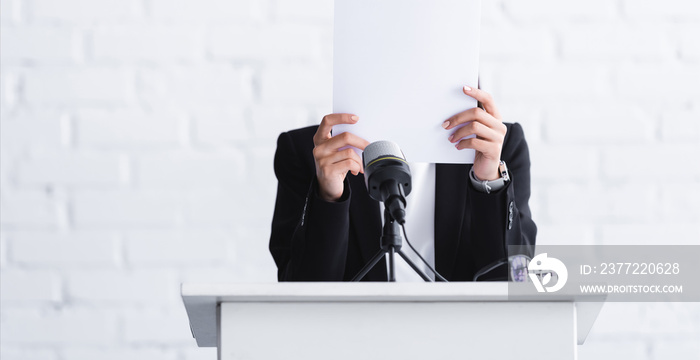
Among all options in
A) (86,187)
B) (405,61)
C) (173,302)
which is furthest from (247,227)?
(405,61)

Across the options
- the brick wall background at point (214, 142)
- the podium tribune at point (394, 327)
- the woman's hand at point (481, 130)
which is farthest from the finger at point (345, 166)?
the brick wall background at point (214, 142)

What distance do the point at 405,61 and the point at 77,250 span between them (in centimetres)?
97

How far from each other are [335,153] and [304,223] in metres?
0.18

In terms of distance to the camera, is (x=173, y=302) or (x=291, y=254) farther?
(x=173, y=302)

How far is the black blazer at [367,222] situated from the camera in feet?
4.48

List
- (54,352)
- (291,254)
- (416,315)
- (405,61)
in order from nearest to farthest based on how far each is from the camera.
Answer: (416,315) < (405,61) < (291,254) < (54,352)

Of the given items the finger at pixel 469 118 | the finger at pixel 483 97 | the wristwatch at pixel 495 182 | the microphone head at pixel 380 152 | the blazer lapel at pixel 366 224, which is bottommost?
the blazer lapel at pixel 366 224

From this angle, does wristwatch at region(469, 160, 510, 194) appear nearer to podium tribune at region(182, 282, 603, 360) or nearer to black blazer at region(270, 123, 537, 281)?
black blazer at region(270, 123, 537, 281)

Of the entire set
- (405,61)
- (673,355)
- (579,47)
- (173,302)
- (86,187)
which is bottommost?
(673,355)

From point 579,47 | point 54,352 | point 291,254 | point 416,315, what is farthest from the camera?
point 579,47

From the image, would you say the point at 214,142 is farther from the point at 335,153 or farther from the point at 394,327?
the point at 394,327

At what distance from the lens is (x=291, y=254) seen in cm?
147

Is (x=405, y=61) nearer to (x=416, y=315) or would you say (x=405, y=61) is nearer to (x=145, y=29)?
(x=416, y=315)

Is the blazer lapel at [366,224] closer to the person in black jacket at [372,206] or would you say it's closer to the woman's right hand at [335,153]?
the person in black jacket at [372,206]
